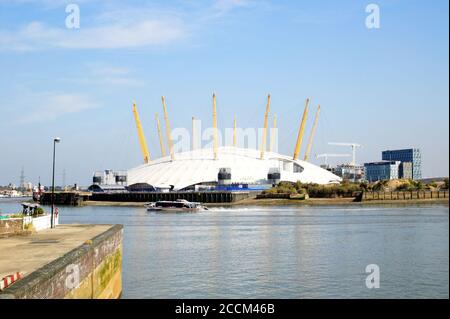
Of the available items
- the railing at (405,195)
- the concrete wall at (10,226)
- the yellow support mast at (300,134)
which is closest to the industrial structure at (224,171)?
the yellow support mast at (300,134)

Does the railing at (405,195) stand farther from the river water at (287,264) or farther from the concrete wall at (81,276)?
the concrete wall at (81,276)

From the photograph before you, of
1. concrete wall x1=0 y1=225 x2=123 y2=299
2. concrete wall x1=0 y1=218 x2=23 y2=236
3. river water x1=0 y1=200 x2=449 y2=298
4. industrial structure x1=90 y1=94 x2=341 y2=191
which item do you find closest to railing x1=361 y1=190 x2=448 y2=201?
industrial structure x1=90 y1=94 x2=341 y2=191

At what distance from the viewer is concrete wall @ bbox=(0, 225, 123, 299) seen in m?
13.7

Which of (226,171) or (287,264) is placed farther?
(226,171)

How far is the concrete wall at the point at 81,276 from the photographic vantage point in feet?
44.8

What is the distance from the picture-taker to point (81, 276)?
59.7 feet

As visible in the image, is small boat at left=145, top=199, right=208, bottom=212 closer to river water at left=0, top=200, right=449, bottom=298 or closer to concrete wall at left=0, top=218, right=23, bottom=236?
river water at left=0, top=200, right=449, bottom=298

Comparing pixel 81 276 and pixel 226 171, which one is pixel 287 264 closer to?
pixel 81 276

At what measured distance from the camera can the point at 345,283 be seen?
28.5 metres

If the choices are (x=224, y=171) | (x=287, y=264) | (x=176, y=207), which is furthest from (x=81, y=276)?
(x=224, y=171)
